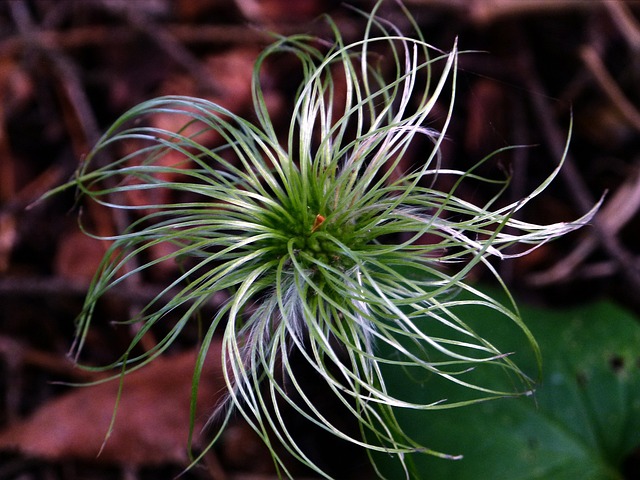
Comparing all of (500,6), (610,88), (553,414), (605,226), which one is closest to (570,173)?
(605,226)

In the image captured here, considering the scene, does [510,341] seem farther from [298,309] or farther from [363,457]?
[298,309]

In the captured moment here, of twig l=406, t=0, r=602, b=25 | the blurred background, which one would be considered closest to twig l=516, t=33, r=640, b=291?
the blurred background

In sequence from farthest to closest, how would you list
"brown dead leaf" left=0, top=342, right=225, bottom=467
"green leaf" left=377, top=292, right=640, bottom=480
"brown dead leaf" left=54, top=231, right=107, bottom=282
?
1. "brown dead leaf" left=54, top=231, right=107, bottom=282
2. "brown dead leaf" left=0, top=342, right=225, bottom=467
3. "green leaf" left=377, top=292, right=640, bottom=480

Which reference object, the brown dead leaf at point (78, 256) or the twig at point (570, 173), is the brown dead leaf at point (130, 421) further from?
the twig at point (570, 173)

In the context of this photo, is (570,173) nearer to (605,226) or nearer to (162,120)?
(605,226)

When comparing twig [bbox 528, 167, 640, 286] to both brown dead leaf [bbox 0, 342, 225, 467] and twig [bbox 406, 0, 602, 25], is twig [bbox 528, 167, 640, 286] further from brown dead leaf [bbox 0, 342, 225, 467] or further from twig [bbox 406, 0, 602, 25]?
brown dead leaf [bbox 0, 342, 225, 467]

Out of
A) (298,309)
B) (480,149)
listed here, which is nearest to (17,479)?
(298,309)

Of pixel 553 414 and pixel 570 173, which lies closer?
pixel 553 414
